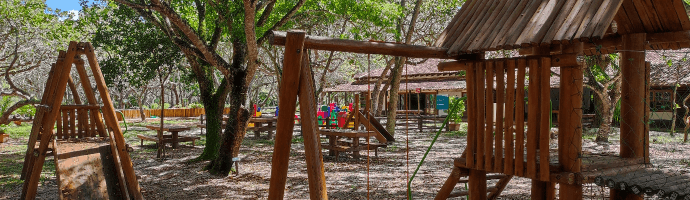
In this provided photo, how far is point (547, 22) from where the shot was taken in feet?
12.2

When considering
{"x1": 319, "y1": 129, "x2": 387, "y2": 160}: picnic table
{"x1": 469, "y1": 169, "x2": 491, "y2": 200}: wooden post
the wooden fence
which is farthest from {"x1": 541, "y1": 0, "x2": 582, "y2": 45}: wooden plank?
the wooden fence

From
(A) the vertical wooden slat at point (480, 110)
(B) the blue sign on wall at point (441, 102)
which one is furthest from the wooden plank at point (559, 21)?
(B) the blue sign on wall at point (441, 102)

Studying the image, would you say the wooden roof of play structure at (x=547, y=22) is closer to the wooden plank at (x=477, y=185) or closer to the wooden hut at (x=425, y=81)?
the wooden plank at (x=477, y=185)

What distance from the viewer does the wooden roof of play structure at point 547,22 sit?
3402 millimetres

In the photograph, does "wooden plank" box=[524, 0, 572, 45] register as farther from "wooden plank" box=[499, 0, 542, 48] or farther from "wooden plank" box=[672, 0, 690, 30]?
"wooden plank" box=[672, 0, 690, 30]

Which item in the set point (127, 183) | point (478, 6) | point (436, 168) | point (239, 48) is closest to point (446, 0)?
point (436, 168)

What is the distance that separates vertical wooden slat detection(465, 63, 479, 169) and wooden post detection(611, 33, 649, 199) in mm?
1561

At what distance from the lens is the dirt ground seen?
709cm

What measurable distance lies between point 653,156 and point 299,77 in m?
9.85

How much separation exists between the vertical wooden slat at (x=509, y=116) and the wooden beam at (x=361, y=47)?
616mm

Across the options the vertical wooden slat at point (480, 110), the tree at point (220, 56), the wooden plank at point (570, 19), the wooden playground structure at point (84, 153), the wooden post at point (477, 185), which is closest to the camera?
the wooden plank at point (570, 19)

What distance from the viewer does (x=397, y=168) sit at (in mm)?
9578

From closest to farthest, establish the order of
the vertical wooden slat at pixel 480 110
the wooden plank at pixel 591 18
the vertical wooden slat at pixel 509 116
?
the wooden plank at pixel 591 18, the vertical wooden slat at pixel 509 116, the vertical wooden slat at pixel 480 110

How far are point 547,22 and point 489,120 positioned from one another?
0.91m
